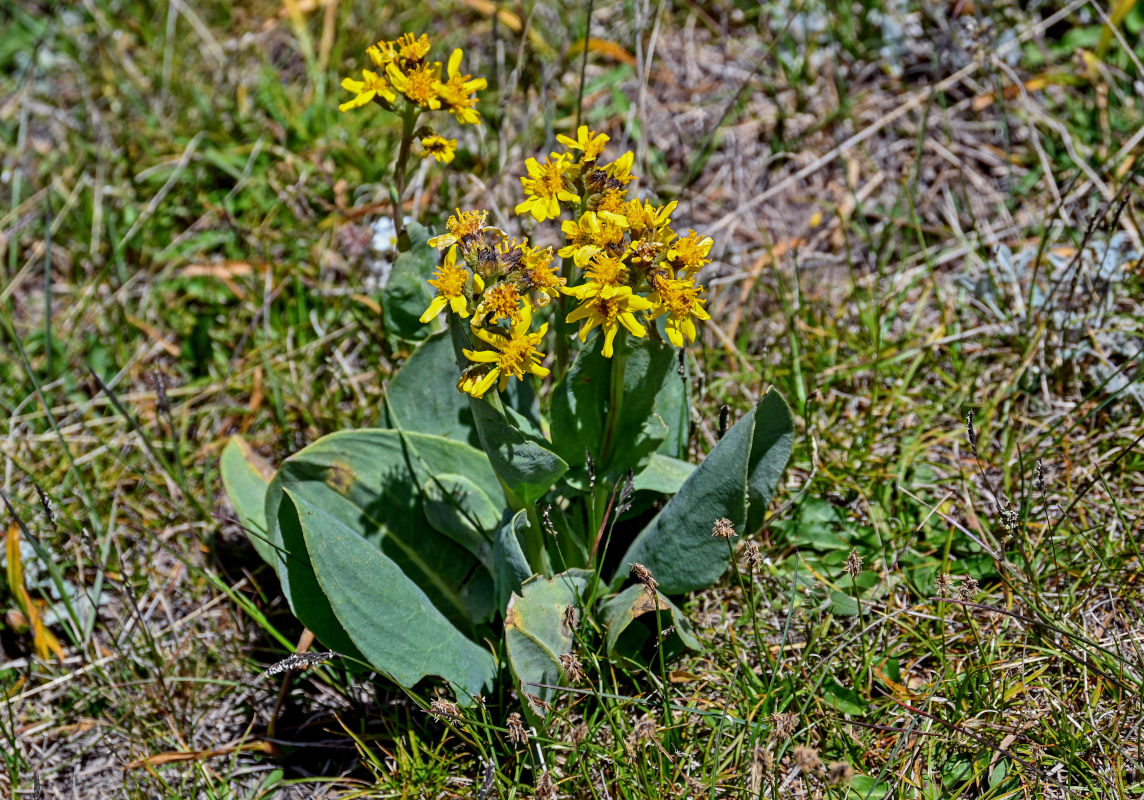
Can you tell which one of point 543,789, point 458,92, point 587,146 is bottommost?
point 543,789

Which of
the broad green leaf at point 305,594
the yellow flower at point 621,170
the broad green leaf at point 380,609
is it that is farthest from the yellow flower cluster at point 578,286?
the broad green leaf at point 305,594

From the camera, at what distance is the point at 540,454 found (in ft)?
7.39

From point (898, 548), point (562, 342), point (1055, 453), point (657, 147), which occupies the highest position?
point (657, 147)

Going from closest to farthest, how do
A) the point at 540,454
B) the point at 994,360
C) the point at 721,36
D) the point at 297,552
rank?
the point at 540,454 < the point at 297,552 < the point at 994,360 < the point at 721,36

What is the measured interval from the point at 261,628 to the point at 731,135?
9.20ft

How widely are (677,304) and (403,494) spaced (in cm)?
108

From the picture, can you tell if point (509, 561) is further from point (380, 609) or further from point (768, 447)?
point (768, 447)

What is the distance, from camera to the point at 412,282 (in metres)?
2.81

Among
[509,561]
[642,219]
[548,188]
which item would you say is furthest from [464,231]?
[509,561]

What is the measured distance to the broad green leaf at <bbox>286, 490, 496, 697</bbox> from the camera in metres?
2.29

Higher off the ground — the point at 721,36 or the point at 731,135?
the point at 721,36

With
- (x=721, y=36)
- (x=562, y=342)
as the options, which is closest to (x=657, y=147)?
(x=721, y=36)

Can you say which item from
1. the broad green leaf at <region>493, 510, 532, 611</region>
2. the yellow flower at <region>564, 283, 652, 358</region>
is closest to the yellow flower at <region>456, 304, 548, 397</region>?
the yellow flower at <region>564, 283, 652, 358</region>

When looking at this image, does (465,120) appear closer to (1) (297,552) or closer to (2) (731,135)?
(1) (297,552)
